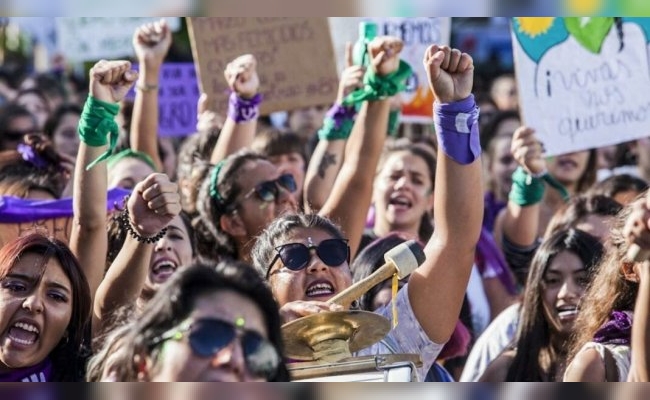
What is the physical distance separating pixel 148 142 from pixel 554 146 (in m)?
1.66

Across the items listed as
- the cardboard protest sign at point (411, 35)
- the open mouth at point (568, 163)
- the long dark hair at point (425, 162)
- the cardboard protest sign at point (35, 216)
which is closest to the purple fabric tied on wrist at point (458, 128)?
the cardboard protest sign at point (35, 216)

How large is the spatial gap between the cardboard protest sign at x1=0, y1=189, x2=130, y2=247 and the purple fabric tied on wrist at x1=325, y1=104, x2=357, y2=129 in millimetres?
1048

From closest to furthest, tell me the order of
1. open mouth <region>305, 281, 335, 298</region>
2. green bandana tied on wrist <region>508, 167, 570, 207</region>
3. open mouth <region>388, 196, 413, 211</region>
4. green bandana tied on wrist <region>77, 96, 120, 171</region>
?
1. open mouth <region>305, 281, 335, 298</region>
2. green bandana tied on wrist <region>77, 96, 120, 171</region>
3. green bandana tied on wrist <region>508, 167, 570, 207</region>
4. open mouth <region>388, 196, 413, 211</region>

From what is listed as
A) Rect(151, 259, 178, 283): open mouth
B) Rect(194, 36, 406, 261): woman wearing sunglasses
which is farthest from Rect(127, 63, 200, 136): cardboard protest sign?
Rect(151, 259, 178, 283): open mouth

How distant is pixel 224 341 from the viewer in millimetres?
2430

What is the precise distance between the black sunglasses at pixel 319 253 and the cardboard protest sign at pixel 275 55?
2.45 metres

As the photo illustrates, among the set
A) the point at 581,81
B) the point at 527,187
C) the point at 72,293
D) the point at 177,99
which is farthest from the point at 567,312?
the point at 177,99

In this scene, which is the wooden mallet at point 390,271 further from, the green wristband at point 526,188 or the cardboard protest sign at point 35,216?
the green wristband at point 526,188

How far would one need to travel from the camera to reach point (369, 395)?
2.64 m

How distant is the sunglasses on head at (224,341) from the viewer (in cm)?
241

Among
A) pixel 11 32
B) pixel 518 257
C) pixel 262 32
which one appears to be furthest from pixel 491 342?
pixel 11 32

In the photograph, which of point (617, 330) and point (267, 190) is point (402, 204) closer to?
point (267, 190)

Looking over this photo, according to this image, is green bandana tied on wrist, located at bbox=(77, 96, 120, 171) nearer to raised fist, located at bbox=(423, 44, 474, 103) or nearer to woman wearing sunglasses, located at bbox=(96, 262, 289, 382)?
raised fist, located at bbox=(423, 44, 474, 103)

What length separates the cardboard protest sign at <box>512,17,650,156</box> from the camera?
5.72 m
